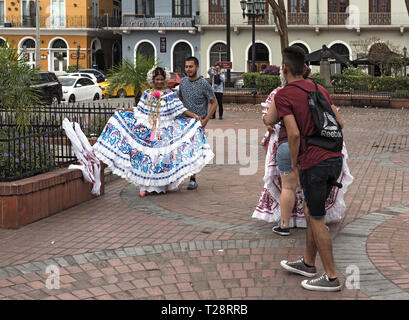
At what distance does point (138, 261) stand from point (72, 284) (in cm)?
76

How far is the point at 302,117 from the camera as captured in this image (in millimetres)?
4887

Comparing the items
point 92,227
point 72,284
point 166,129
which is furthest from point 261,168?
point 72,284

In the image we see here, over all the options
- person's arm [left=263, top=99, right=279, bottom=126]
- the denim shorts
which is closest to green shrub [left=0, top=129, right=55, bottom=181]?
the denim shorts

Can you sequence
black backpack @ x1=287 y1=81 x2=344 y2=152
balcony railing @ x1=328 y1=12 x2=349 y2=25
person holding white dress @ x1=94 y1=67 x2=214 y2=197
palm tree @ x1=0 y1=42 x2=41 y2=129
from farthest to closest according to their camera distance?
balcony railing @ x1=328 y1=12 x2=349 y2=25 < person holding white dress @ x1=94 y1=67 x2=214 y2=197 < palm tree @ x1=0 y1=42 x2=41 y2=129 < black backpack @ x1=287 y1=81 x2=344 y2=152

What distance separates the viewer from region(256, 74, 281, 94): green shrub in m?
26.7

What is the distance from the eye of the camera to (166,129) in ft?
29.0

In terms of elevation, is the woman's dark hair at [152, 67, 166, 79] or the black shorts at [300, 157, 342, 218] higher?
the woman's dark hair at [152, 67, 166, 79]

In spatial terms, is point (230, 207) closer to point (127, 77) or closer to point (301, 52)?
point (301, 52)

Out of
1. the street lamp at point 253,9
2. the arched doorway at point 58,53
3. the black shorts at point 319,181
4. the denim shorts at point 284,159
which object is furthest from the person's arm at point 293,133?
the arched doorway at point 58,53

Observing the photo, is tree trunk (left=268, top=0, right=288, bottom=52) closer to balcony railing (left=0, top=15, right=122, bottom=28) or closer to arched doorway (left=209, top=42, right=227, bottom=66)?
arched doorway (left=209, top=42, right=227, bottom=66)

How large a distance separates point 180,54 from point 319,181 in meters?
41.5

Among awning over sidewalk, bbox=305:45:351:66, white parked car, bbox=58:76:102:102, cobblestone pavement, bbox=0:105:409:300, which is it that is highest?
awning over sidewalk, bbox=305:45:351:66

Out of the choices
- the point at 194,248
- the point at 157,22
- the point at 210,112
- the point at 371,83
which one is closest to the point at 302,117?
the point at 194,248

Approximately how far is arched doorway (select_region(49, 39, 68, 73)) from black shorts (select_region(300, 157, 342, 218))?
44239mm
